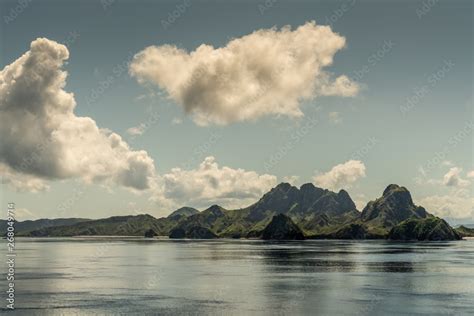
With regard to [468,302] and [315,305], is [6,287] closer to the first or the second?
[315,305]

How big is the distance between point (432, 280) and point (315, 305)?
52.0 meters

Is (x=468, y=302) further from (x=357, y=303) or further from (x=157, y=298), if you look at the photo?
(x=157, y=298)

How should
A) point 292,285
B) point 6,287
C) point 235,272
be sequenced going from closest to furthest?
point 6,287, point 292,285, point 235,272

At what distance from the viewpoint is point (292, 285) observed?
110 m

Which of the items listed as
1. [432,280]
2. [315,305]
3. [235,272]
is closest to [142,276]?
[235,272]

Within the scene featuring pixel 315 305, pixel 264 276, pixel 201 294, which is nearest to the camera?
pixel 315 305

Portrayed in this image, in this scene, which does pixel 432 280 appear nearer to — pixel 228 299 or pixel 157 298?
pixel 228 299

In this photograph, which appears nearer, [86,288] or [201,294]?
[201,294]

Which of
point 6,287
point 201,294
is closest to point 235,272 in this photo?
point 201,294

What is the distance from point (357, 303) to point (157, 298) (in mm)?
35865

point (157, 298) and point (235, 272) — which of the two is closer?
point (157, 298)

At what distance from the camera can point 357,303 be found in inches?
3312

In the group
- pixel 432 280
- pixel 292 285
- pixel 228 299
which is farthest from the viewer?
pixel 432 280

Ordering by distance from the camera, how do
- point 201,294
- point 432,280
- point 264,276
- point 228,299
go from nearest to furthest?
point 228,299, point 201,294, point 432,280, point 264,276
